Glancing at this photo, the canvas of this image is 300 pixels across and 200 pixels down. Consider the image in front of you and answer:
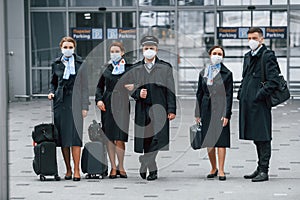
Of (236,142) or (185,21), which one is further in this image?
(185,21)

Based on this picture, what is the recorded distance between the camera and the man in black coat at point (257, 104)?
9.78 metres

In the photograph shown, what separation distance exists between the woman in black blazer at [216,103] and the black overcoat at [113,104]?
982 mm

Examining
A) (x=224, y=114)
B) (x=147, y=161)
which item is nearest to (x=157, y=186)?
(x=147, y=161)

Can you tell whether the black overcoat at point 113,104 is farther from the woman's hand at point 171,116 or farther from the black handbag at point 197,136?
the black handbag at point 197,136

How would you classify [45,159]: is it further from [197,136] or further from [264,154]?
[264,154]

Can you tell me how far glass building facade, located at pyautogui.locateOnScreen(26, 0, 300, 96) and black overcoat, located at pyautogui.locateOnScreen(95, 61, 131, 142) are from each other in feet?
39.5

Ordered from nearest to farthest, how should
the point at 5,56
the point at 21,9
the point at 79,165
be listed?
the point at 5,56 < the point at 79,165 < the point at 21,9

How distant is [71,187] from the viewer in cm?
958

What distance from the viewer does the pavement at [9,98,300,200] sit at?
9102 mm

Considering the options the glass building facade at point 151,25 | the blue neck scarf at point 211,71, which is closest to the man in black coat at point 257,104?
the blue neck scarf at point 211,71

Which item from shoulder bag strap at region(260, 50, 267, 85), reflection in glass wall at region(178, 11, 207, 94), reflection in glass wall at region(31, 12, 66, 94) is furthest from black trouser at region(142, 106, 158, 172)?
reflection in glass wall at region(31, 12, 66, 94)

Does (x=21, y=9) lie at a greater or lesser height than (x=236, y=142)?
greater

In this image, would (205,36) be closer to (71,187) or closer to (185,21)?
(185,21)

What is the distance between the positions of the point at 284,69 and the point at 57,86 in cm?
1371
